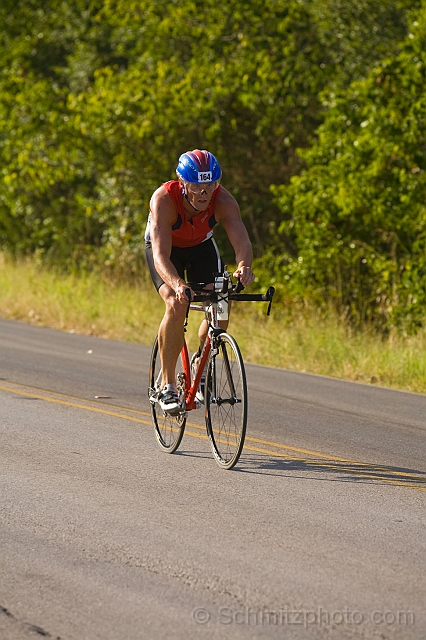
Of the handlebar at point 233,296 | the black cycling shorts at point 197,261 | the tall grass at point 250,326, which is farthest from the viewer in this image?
the tall grass at point 250,326

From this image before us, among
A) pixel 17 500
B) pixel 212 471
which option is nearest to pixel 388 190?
pixel 212 471

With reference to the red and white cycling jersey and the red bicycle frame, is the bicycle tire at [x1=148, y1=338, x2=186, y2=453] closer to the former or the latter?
the red bicycle frame

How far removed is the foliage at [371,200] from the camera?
1599cm

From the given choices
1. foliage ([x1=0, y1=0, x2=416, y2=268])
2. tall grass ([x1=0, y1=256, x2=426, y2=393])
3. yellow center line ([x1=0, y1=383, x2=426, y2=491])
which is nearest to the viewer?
yellow center line ([x1=0, y1=383, x2=426, y2=491])

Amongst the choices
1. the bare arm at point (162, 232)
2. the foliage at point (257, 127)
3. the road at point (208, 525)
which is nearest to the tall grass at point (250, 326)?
the foliage at point (257, 127)

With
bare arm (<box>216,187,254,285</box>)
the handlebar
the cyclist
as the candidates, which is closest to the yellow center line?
the cyclist

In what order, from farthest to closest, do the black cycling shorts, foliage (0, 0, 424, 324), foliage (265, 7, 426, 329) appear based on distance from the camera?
foliage (0, 0, 424, 324) < foliage (265, 7, 426, 329) < the black cycling shorts

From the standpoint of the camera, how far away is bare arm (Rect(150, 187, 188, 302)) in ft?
22.8

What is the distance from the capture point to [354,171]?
16.4 metres

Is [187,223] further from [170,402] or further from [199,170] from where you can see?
[170,402]

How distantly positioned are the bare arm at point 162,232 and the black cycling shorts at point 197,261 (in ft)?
1.15

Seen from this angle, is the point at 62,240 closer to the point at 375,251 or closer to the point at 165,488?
the point at 375,251

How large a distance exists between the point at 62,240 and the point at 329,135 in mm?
10060

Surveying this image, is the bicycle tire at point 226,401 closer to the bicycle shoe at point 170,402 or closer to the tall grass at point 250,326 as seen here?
the bicycle shoe at point 170,402
